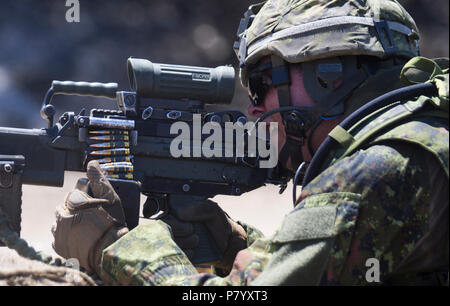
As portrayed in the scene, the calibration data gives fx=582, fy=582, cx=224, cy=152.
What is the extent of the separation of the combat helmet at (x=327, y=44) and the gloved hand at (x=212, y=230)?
121 cm

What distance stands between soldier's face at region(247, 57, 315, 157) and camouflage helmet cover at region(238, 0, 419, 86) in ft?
0.23

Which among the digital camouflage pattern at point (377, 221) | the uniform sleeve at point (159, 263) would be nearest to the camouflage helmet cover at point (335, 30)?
the digital camouflage pattern at point (377, 221)

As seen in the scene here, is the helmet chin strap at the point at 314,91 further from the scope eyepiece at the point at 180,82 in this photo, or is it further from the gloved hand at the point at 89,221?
the scope eyepiece at the point at 180,82

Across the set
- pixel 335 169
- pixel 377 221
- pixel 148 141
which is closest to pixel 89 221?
pixel 335 169

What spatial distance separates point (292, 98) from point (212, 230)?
1.35 metres

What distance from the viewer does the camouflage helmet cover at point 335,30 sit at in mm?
2018

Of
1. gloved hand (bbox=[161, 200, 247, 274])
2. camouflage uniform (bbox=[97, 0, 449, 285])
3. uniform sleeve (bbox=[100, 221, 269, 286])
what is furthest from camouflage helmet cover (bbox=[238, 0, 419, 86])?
gloved hand (bbox=[161, 200, 247, 274])

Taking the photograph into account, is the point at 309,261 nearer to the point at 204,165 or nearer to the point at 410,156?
the point at 410,156

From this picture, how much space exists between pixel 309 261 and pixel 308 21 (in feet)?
3.18

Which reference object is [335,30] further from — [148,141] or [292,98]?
[148,141]

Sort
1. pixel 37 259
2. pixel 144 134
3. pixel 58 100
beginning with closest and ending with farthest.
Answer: pixel 37 259
pixel 144 134
pixel 58 100

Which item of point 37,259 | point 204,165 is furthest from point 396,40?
point 204,165
